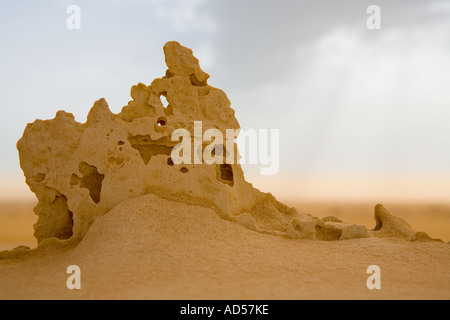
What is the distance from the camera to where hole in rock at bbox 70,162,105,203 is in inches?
300

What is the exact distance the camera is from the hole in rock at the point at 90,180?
25.0ft

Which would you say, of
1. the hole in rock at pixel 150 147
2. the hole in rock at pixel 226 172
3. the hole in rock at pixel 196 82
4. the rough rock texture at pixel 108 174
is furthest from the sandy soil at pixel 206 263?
the hole in rock at pixel 196 82

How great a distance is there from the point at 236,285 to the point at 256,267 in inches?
28.7

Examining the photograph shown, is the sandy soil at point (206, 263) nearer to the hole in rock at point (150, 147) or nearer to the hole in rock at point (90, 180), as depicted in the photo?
the hole in rock at point (90, 180)

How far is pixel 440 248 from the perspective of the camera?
24.5 feet

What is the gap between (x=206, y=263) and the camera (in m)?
5.68

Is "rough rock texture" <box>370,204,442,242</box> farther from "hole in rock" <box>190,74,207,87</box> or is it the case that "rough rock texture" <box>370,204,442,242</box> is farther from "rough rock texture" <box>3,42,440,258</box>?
"hole in rock" <box>190,74,207,87</box>

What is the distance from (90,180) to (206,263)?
10.8 feet

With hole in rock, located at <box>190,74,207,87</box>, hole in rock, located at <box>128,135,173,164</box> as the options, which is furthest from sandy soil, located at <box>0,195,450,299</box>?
hole in rock, located at <box>190,74,207,87</box>

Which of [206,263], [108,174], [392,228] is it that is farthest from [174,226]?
[392,228]

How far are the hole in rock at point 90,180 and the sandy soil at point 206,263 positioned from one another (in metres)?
0.97

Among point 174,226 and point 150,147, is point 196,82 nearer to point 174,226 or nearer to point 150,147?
point 150,147

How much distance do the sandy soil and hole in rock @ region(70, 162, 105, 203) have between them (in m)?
0.97
